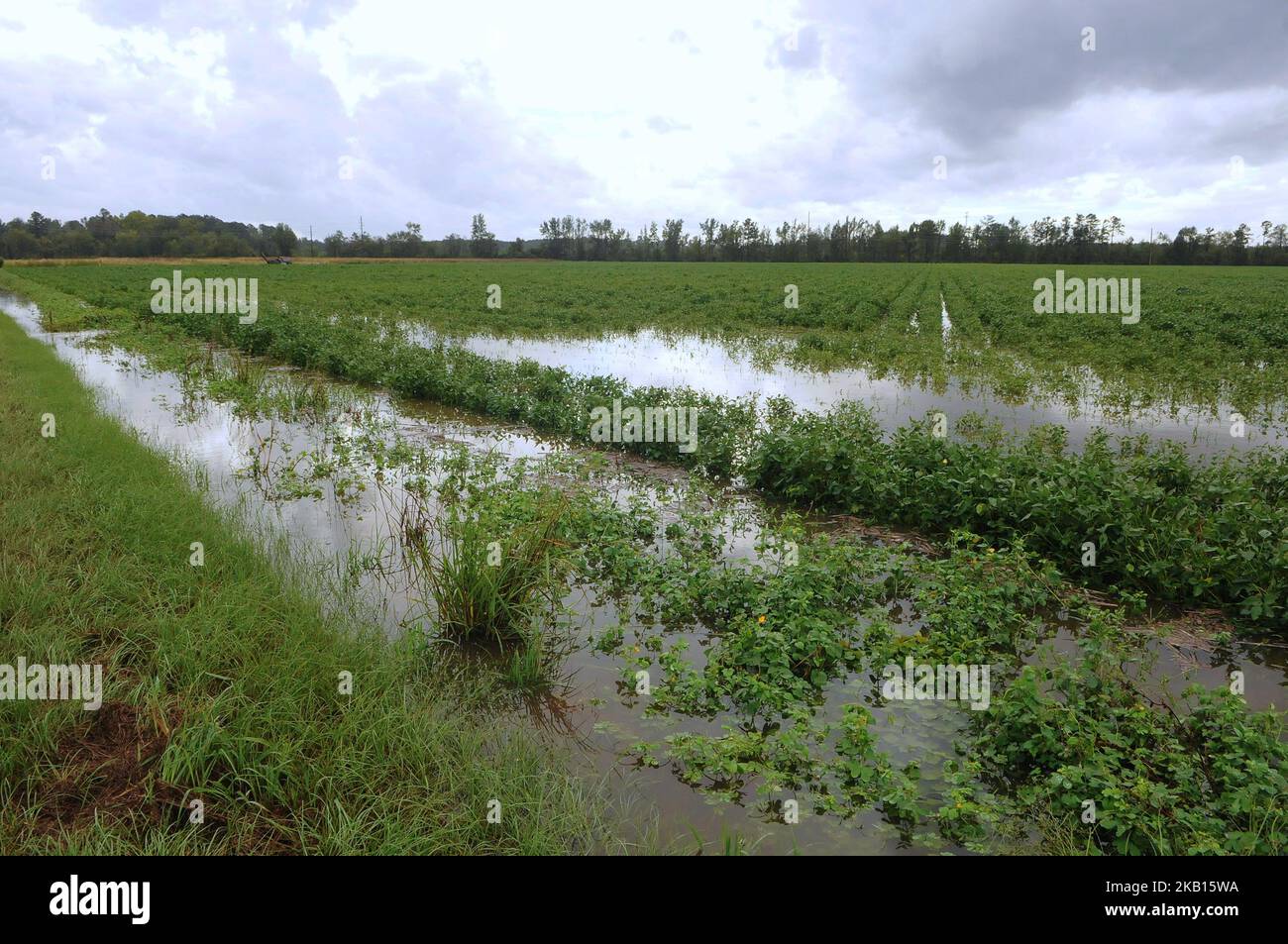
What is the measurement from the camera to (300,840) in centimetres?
312

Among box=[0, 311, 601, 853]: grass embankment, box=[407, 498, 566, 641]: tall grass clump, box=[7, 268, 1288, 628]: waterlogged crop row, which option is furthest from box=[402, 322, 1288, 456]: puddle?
box=[0, 311, 601, 853]: grass embankment

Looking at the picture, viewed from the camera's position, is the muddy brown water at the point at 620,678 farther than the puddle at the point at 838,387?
No

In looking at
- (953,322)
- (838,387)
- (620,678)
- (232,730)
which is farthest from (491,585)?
(953,322)

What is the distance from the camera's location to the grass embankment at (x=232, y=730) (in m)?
3.17

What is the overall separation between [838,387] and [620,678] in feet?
35.5

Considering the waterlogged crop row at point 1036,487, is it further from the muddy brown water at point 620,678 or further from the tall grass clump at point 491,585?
the tall grass clump at point 491,585

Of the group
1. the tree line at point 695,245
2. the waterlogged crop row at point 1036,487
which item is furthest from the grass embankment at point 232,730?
the tree line at point 695,245

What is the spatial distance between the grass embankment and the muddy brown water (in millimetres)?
391

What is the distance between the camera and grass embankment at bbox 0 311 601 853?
10.4 ft

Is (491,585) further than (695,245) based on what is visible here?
No

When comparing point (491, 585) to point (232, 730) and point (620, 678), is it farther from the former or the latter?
point (232, 730)

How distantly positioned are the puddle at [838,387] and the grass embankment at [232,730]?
21.2 feet

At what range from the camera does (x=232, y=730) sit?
368 cm

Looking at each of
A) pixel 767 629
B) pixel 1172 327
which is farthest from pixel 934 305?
pixel 767 629
